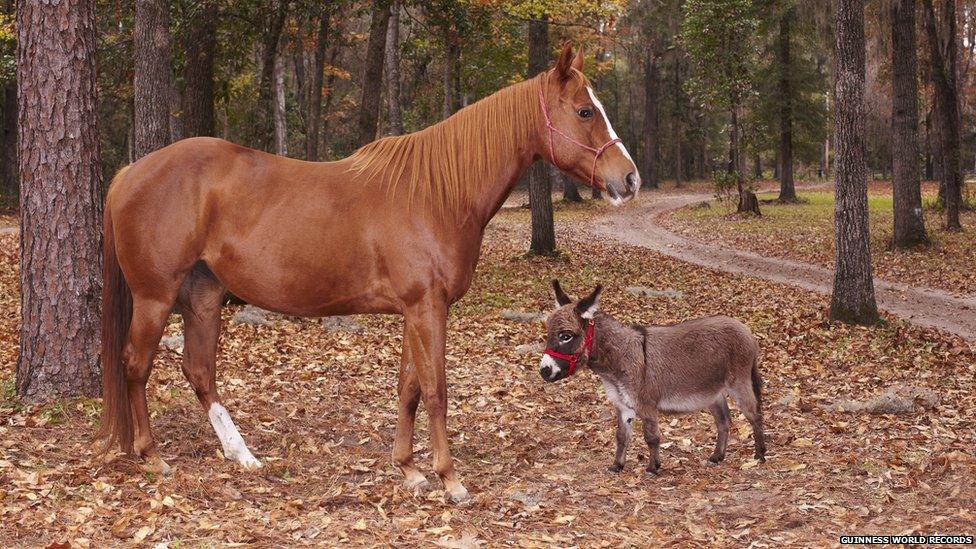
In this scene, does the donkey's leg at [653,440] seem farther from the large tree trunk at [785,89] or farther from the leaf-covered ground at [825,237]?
the large tree trunk at [785,89]

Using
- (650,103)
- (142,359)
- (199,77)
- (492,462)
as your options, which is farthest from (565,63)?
(650,103)

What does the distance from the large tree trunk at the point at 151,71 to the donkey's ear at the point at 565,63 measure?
7267 mm

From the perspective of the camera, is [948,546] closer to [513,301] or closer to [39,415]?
[39,415]

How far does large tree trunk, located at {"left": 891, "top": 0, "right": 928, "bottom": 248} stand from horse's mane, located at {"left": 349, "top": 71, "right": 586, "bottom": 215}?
59.6ft

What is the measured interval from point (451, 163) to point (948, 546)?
407 centimetres

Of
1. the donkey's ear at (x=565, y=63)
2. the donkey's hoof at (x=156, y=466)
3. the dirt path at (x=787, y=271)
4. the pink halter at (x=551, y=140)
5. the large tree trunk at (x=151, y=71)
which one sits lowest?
the dirt path at (x=787, y=271)

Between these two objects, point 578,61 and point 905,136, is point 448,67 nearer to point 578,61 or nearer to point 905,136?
point 905,136

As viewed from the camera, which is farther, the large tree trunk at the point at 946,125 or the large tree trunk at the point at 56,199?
the large tree trunk at the point at 946,125

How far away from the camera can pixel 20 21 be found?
25.3ft

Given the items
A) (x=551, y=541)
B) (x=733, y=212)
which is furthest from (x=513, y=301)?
(x=733, y=212)

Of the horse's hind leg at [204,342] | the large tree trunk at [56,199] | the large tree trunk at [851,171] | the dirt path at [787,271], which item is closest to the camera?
the horse's hind leg at [204,342]

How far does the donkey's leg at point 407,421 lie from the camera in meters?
6.50

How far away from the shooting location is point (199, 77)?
14.5 meters

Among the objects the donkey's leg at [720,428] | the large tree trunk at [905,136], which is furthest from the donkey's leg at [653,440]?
the large tree trunk at [905,136]
